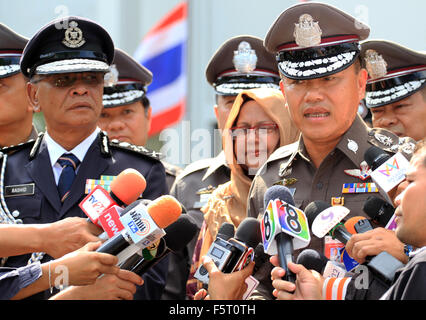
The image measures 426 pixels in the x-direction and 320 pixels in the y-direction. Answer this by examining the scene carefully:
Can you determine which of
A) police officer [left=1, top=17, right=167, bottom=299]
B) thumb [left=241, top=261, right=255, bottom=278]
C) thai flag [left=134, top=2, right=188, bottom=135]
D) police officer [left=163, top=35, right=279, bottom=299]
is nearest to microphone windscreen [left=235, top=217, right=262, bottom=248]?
Answer: thumb [left=241, top=261, right=255, bottom=278]

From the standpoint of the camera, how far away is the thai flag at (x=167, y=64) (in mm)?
10383

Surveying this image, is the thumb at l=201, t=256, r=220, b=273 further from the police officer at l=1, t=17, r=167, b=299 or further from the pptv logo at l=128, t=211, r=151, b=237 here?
the police officer at l=1, t=17, r=167, b=299

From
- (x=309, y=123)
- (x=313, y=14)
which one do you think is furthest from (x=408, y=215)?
(x=313, y=14)

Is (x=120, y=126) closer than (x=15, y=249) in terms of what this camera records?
No

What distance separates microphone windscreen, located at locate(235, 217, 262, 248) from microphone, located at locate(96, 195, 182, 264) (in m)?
0.40

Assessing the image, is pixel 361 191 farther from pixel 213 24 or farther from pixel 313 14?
pixel 213 24

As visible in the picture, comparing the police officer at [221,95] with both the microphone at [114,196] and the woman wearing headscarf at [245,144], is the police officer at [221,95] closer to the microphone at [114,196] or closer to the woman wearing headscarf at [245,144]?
the woman wearing headscarf at [245,144]

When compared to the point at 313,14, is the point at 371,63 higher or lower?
lower

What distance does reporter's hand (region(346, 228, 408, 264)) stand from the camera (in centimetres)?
281

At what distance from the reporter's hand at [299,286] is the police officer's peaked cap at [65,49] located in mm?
1716

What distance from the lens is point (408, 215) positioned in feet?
8.85

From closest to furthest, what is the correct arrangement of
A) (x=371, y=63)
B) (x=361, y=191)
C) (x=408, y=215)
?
(x=408, y=215)
(x=361, y=191)
(x=371, y=63)

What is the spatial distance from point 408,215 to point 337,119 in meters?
1.05
